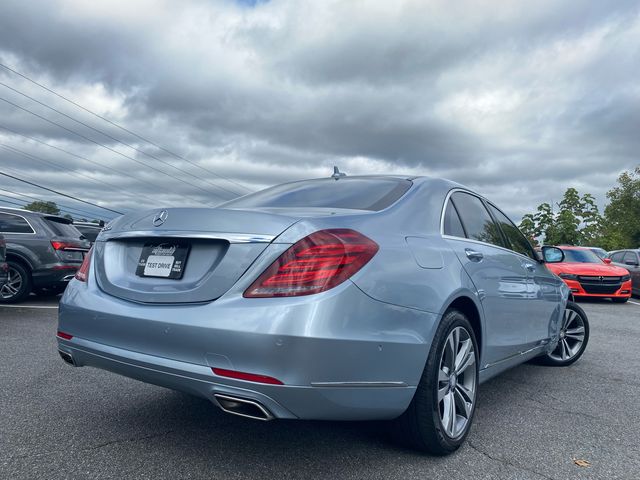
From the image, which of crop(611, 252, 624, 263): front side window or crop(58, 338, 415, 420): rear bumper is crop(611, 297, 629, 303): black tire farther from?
crop(58, 338, 415, 420): rear bumper

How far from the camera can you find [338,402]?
7.68 ft

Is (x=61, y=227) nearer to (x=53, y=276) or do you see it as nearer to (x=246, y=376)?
(x=53, y=276)

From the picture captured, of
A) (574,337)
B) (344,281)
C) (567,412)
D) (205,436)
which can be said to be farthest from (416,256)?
(574,337)

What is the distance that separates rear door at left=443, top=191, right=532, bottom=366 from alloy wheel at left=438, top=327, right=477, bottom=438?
0.95 ft

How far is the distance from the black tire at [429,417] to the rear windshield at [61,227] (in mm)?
8422

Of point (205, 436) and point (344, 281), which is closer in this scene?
point (344, 281)

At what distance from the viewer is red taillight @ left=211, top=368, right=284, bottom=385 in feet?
7.29

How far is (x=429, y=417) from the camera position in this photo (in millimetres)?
2678

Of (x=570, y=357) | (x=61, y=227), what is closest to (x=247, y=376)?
(x=570, y=357)

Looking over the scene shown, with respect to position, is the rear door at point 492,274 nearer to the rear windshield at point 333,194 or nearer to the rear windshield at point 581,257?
the rear windshield at point 333,194

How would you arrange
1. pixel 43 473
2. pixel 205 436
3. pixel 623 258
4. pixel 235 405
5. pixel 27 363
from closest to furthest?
pixel 235 405 < pixel 43 473 < pixel 205 436 < pixel 27 363 < pixel 623 258

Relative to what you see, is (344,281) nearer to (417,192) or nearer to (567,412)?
(417,192)

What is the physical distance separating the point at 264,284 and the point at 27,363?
3.28 meters

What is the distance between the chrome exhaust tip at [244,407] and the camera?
7.39 feet
